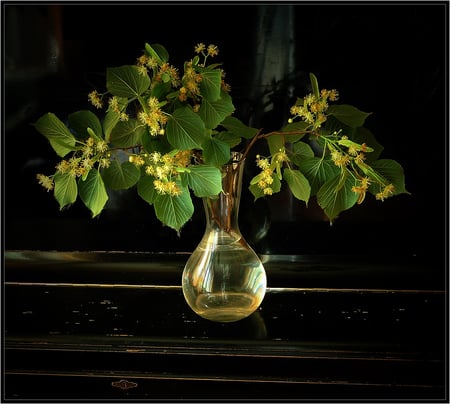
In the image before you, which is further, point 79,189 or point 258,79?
point 258,79

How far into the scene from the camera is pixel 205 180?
651mm

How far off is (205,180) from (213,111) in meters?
0.08

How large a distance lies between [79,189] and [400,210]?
22.3 inches

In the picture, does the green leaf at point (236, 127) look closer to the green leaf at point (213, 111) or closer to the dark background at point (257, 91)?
the green leaf at point (213, 111)

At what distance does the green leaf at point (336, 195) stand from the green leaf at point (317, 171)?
0.12ft

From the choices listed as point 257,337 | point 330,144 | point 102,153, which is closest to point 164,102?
point 102,153

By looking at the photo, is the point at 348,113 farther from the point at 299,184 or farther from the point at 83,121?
the point at 83,121

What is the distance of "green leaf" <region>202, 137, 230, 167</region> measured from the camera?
0.67 meters

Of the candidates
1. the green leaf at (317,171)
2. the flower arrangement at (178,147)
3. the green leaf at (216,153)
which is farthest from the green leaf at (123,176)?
the green leaf at (317,171)

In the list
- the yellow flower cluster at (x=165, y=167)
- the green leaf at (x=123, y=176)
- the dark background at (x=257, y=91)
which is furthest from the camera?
the dark background at (x=257, y=91)

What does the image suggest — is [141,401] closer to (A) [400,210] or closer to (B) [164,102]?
(B) [164,102]

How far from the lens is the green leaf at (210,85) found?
654 mm

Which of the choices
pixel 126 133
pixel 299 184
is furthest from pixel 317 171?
pixel 126 133

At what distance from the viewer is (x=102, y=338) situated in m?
0.71
